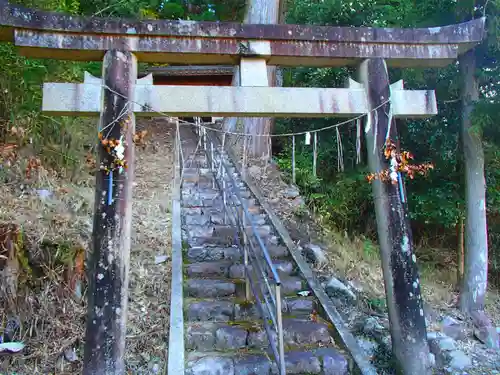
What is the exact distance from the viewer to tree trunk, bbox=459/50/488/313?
6492 millimetres

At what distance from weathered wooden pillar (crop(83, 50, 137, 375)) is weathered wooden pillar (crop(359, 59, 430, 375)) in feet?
8.96

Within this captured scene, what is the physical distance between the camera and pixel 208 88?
171 inches

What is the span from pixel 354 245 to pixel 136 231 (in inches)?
159

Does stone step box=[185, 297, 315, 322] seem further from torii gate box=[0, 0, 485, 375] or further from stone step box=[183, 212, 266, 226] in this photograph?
stone step box=[183, 212, 266, 226]

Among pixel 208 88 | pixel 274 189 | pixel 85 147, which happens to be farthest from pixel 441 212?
pixel 85 147

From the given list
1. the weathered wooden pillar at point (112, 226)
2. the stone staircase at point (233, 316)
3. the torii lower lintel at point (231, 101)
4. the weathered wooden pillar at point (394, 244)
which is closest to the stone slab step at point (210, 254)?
the stone staircase at point (233, 316)

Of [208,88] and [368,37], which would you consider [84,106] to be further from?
[368,37]

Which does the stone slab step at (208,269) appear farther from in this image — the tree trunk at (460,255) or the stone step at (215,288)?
the tree trunk at (460,255)

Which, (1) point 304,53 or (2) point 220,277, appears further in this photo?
(2) point 220,277

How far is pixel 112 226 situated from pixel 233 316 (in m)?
2.01

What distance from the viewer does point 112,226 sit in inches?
159

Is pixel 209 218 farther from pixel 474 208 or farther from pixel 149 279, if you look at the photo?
pixel 474 208

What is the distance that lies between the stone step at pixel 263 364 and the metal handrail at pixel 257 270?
0.72ft

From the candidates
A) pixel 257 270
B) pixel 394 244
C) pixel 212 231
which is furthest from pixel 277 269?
pixel 394 244
